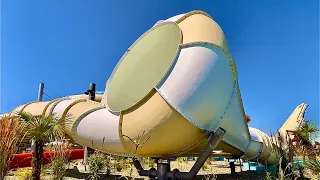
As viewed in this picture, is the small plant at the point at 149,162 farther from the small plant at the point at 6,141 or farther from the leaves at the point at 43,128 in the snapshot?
the small plant at the point at 6,141

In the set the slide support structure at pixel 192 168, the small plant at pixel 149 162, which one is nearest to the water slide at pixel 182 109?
the slide support structure at pixel 192 168

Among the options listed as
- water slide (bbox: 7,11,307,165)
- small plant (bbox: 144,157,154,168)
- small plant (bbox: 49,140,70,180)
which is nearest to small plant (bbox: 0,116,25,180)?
water slide (bbox: 7,11,307,165)

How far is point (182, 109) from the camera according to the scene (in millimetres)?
5121

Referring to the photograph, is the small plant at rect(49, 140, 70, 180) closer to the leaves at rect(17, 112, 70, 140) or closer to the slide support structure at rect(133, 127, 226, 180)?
the leaves at rect(17, 112, 70, 140)

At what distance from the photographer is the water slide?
520cm

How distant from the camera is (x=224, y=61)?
19.0ft

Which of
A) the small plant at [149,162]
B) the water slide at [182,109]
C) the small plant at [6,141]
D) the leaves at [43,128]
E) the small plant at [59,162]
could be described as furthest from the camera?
the small plant at [149,162]

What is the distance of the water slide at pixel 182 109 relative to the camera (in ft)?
17.1

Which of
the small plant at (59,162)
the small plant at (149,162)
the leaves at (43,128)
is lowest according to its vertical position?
the small plant at (149,162)

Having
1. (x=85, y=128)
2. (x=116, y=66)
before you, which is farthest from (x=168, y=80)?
(x=116, y=66)

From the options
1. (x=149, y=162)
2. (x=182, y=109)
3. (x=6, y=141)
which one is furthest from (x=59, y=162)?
(x=149, y=162)

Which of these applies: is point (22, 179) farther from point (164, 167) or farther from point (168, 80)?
point (168, 80)

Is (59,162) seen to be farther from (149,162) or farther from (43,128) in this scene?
(149,162)

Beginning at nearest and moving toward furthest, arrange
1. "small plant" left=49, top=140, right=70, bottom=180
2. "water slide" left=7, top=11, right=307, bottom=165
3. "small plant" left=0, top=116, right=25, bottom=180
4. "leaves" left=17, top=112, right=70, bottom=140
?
"small plant" left=0, top=116, right=25, bottom=180 → "water slide" left=7, top=11, right=307, bottom=165 → "leaves" left=17, top=112, right=70, bottom=140 → "small plant" left=49, top=140, right=70, bottom=180
